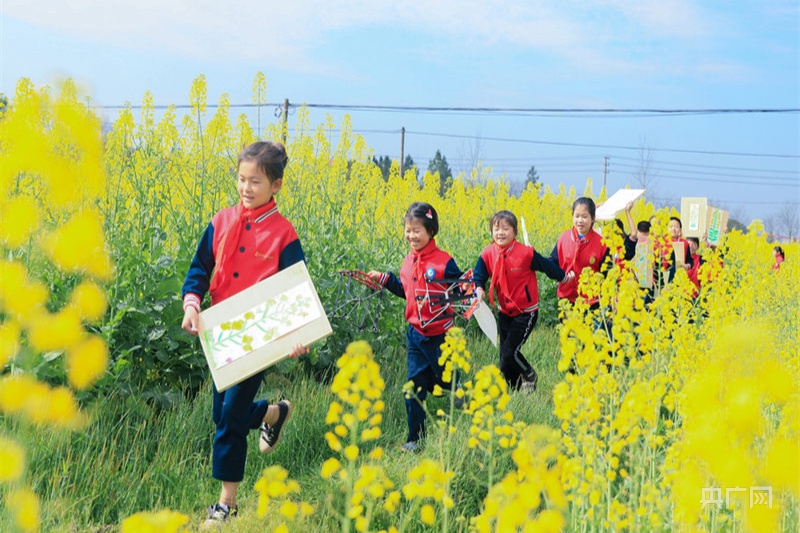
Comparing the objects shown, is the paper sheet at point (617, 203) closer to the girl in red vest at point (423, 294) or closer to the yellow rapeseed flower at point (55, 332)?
the girl in red vest at point (423, 294)

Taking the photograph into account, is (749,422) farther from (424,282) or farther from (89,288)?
(424,282)

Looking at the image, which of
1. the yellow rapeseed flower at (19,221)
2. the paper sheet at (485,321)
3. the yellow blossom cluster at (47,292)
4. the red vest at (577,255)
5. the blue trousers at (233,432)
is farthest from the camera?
the red vest at (577,255)

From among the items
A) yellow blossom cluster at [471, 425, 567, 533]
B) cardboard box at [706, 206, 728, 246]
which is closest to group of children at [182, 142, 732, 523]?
yellow blossom cluster at [471, 425, 567, 533]

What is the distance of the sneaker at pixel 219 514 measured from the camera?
9.02 feet

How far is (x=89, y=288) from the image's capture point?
1315mm

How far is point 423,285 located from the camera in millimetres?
4039

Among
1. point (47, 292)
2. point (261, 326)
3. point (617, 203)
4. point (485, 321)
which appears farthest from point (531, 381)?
point (47, 292)

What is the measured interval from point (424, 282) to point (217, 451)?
1.57 meters

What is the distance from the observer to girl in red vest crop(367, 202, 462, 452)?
396 cm

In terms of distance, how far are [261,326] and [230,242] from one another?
0.53 meters

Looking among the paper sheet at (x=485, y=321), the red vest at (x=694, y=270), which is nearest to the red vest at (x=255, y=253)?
the paper sheet at (x=485, y=321)

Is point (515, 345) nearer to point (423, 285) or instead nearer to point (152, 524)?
point (423, 285)

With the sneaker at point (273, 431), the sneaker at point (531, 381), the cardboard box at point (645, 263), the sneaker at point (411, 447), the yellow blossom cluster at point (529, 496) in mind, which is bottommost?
the sneaker at point (411, 447)

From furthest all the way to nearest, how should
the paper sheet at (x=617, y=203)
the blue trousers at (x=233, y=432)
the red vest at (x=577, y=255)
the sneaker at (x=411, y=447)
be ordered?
the paper sheet at (x=617, y=203), the red vest at (x=577, y=255), the sneaker at (x=411, y=447), the blue trousers at (x=233, y=432)
